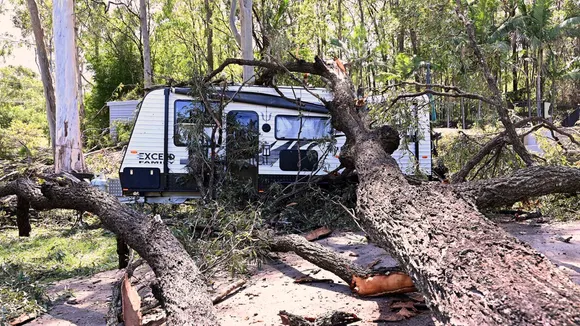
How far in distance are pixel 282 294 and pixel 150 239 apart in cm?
123

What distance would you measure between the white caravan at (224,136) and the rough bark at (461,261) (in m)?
5.09

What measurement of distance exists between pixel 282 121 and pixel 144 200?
3008 mm

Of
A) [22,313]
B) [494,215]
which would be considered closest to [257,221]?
[22,313]

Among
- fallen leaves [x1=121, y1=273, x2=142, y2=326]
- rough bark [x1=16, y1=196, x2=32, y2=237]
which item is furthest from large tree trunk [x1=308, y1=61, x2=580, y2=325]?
rough bark [x1=16, y1=196, x2=32, y2=237]

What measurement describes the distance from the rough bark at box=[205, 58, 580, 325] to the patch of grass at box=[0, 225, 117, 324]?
113 inches

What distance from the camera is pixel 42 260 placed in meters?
5.84

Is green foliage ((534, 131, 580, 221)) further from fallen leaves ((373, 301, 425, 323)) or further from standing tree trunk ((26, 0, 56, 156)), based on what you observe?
standing tree trunk ((26, 0, 56, 156))

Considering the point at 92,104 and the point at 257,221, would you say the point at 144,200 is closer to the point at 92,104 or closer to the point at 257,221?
the point at 257,221

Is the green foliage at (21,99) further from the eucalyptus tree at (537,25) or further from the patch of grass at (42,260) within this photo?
the eucalyptus tree at (537,25)

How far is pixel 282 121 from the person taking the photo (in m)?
8.76

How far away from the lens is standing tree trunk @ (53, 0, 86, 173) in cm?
1084

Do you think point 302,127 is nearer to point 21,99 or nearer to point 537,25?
point 537,25

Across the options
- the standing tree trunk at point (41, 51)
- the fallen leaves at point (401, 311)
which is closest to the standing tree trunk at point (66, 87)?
the standing tree trunk at point (41, 51)

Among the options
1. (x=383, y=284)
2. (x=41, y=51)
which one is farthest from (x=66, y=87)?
(x=383, y=284)
